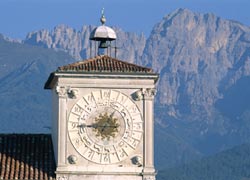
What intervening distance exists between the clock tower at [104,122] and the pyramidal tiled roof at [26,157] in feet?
3.16

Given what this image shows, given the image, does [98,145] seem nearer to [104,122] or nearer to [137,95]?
[104,122]

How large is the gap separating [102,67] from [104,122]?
316 cm

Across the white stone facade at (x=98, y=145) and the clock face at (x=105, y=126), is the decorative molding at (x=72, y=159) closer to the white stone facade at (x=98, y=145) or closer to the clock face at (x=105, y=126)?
the white stone facade at (x=98, y=145)

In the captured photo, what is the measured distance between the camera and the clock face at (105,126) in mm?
64750

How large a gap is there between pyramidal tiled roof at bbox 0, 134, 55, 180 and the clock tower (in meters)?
0.96

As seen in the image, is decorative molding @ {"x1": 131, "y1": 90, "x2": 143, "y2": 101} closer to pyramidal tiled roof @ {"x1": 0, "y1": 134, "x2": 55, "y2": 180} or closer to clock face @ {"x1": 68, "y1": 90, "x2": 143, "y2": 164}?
clock face @ {"x1": 68, "y1": 90, "x2": 143, "y2": 164}

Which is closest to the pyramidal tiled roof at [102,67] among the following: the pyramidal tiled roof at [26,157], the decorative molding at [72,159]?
the decorative molding at [72,159]

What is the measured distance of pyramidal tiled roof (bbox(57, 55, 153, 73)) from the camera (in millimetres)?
65000

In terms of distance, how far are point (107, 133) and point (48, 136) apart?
217 inches

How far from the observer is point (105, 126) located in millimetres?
65000

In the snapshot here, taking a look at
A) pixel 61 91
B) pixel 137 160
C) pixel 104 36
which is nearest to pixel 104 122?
pixel 137 160

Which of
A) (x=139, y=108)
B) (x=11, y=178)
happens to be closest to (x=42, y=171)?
(x=11, y=178)

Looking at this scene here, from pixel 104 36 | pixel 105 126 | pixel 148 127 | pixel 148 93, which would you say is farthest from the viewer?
pixel 104 36

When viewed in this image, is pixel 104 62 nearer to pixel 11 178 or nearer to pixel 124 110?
pixel 124 110
